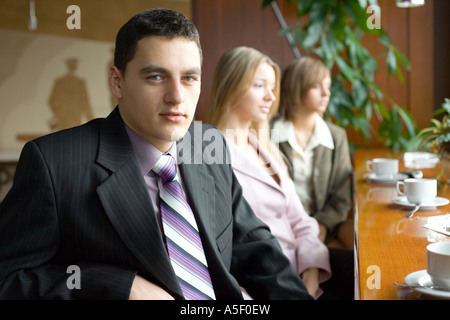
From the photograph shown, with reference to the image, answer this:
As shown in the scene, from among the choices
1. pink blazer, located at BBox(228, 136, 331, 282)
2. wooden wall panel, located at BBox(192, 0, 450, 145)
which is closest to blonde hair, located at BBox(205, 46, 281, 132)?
pink blazer, located at BBox(228, 136, 331, 282)

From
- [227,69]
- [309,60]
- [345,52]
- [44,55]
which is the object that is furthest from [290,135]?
[44,55]

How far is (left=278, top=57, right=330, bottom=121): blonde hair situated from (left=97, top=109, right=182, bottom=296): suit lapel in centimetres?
216

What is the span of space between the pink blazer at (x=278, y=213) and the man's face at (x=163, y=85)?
968mm

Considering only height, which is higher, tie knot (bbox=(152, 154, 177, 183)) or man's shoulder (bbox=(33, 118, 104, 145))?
man's shoulder (bbox=(33, 118, 104, 145))

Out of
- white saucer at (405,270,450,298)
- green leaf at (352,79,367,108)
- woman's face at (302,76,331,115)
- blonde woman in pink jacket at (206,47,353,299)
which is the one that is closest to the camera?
white saucer at (405,270,450,298)

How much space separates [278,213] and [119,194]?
3.87 ft

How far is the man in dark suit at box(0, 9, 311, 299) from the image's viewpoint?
3.84 ft

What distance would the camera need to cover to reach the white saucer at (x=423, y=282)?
1105 mm

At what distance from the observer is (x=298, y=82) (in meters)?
3.42

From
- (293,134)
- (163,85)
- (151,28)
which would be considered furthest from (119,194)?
(293,134)

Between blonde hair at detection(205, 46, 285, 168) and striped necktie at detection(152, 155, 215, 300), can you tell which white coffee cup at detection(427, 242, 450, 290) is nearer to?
striped necktie at detection(152, 155, 215, 300)

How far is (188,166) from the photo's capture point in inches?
57.6

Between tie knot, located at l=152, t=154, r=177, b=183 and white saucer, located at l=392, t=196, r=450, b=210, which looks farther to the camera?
white saucer, located at l=392, t=196, r=450, b=210

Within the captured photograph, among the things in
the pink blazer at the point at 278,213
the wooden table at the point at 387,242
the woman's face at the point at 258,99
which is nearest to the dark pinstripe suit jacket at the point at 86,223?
the wooden table at the point at 387,242
